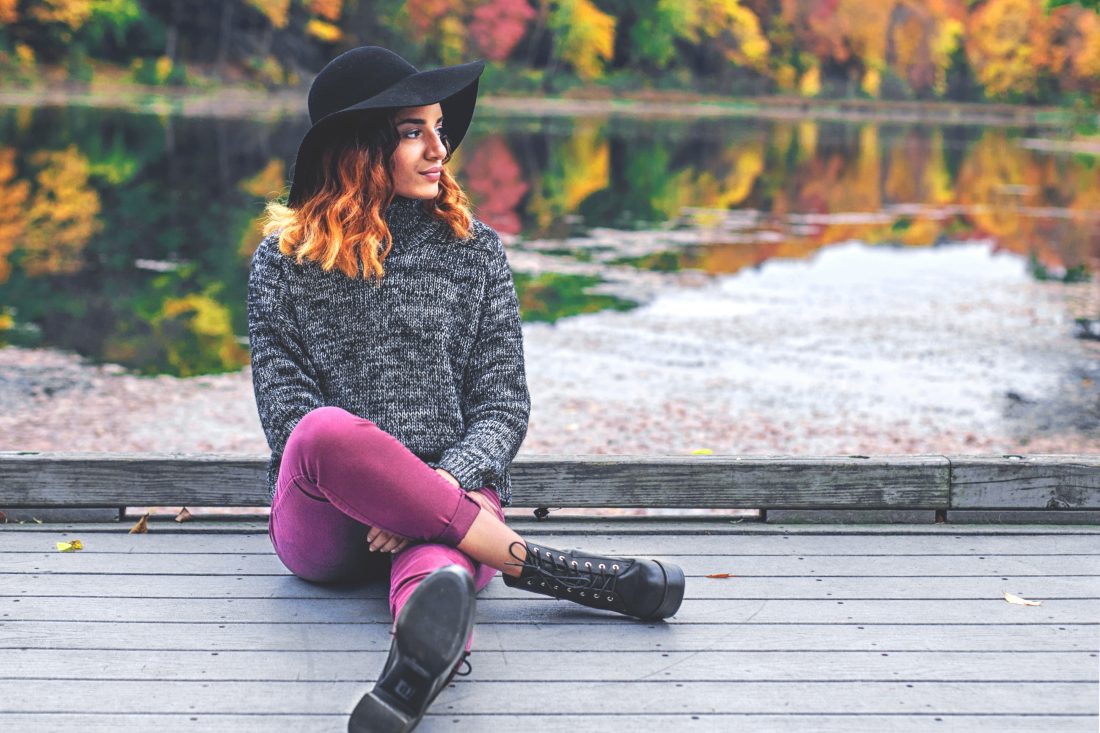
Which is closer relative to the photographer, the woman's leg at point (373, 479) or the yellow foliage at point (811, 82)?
the woman's leg at point (373, 479)

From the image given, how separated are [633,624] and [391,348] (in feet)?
2.83

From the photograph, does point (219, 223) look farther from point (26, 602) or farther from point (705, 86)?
point (705, 86)

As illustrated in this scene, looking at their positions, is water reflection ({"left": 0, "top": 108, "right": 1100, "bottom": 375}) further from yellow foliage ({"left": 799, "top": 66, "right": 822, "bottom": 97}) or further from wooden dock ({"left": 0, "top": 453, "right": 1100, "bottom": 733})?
yellow foliage ({"left": 799, "top": 66, "right": 822, "bottom": 97})

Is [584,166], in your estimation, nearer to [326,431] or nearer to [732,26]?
[326,431]

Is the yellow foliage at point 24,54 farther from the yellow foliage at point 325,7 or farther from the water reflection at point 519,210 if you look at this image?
the yellow foliage at point 325,7

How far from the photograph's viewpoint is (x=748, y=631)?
2943 mm

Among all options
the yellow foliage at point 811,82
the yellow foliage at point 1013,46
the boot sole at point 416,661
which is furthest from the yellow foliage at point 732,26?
the boot sole at point 416,661

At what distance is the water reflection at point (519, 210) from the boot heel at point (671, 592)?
6001mm

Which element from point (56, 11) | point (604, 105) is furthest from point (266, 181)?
point (604, 105)

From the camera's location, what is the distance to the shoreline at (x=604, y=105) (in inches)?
1505

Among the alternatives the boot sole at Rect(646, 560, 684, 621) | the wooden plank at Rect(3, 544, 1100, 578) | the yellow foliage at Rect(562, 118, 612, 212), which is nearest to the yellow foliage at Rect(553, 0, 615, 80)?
the yellow foliage at Rect(562, 118, 612, 212)

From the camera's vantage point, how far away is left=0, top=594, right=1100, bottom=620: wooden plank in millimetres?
2979

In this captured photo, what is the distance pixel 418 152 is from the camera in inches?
120

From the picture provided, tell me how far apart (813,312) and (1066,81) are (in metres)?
59.5
